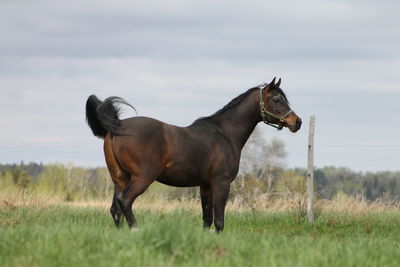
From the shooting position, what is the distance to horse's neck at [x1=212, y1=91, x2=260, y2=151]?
10.8m

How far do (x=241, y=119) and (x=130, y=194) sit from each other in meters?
2.65

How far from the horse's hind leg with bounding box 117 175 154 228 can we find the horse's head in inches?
107

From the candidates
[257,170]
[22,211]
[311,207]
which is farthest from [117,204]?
[257,170]

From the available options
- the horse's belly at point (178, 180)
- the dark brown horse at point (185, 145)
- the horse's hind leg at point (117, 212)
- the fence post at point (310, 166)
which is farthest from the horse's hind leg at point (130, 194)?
the fence post at point (310, 166)

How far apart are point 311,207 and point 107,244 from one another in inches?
392

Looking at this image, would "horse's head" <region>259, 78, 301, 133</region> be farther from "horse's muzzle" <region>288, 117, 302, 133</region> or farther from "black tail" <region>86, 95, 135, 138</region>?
"black tail" <region>86, 95, 135, 138</region>

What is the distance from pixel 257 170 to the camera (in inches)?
2653

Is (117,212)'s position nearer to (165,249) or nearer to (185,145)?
(185,145)

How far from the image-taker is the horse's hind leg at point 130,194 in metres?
9.40

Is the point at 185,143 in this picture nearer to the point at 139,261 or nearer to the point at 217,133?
the point at 217,133

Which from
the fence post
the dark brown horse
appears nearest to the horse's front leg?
the dark brown horse

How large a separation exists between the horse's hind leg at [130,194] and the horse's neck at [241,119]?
204 cm

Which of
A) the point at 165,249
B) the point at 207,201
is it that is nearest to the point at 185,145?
the point at 207,201

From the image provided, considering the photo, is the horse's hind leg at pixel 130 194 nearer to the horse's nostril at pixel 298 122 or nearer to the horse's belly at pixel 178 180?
the horse's belly at pixel 178 180
